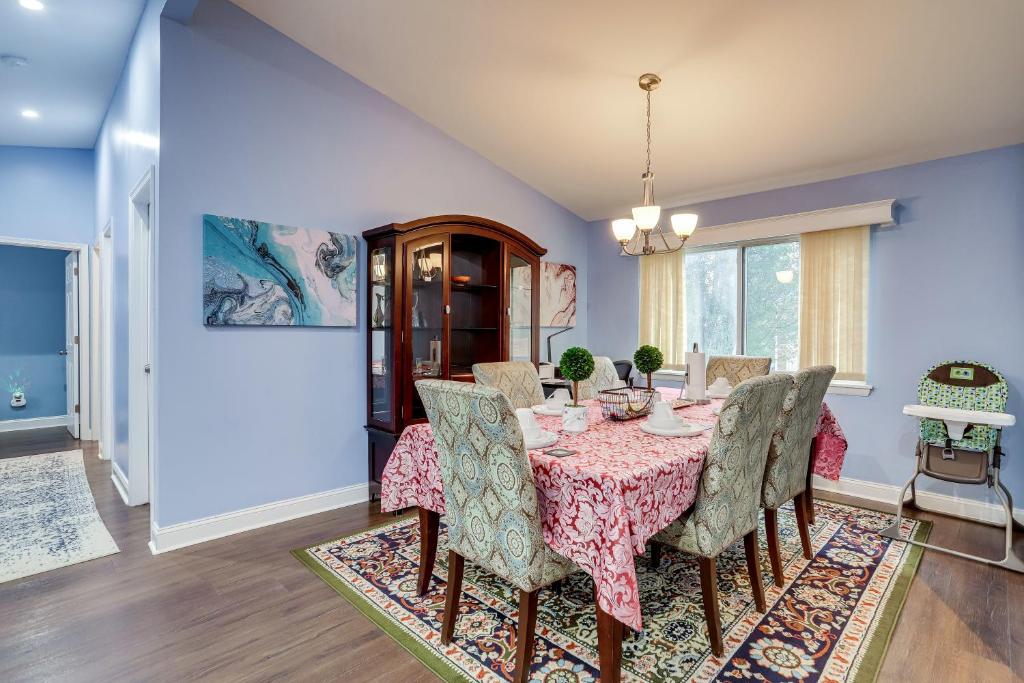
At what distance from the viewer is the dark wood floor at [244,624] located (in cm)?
175

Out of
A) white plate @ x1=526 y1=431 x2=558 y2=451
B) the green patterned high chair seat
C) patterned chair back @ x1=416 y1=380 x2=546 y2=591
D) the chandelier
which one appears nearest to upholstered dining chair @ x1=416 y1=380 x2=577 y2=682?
patterned chair back @ x1=416 y1=380 x2=546 y2=591

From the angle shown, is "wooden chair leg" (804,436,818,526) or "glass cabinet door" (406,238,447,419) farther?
"glass cabinet door" (406,238,447,419)

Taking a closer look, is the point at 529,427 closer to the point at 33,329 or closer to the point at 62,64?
the point at 62,64

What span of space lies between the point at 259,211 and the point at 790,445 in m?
3.00

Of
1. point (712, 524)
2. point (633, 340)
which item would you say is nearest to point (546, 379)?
point (633, 340)

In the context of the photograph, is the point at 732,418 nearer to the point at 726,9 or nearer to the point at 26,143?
the point at 726,9

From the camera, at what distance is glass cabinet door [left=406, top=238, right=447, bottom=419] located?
3264 millimetres

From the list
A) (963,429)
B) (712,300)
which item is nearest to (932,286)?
(963,429)

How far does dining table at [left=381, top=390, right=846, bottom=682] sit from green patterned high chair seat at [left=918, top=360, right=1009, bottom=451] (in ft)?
6.23

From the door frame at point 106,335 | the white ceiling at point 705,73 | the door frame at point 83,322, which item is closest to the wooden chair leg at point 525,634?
the white ceiling at point 705,73

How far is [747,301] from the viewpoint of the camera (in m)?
4.20

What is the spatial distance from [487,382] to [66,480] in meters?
3.42

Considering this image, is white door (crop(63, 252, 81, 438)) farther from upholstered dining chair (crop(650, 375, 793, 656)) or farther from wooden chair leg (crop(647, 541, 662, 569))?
upholstered dining chair (crop(650, 375, 793, 656))

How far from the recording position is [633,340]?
4.81 meters
